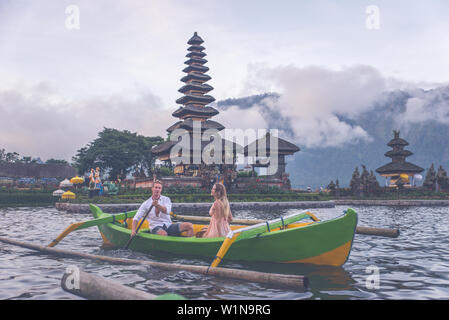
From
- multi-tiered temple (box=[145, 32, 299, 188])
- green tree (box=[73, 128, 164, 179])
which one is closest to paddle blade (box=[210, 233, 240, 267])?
multi-tiered temple (box=[145, 32, 299, 188])

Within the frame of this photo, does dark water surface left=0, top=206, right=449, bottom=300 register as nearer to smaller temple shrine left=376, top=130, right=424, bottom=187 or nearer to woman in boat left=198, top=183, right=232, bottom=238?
woman in boat left=198, top=183, right=232, bottom=238

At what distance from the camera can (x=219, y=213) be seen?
7922 millimetres

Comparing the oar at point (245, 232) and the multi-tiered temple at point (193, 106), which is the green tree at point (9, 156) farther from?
the oar at point (245, 232)

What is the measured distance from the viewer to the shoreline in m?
24.3

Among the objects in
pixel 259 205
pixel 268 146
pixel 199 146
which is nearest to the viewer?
pixel 259 205

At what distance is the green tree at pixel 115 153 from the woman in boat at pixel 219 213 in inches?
1703

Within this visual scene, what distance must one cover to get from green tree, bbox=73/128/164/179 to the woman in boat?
43.3 metres

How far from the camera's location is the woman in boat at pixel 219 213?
7789 mm

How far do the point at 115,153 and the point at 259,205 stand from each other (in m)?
30.9

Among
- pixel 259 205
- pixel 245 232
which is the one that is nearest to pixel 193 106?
pixel 259 205

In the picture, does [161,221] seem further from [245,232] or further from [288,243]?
[288,243]

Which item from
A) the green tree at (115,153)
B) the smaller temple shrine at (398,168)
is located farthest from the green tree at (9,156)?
the smaller temple shrine at (398,168)
